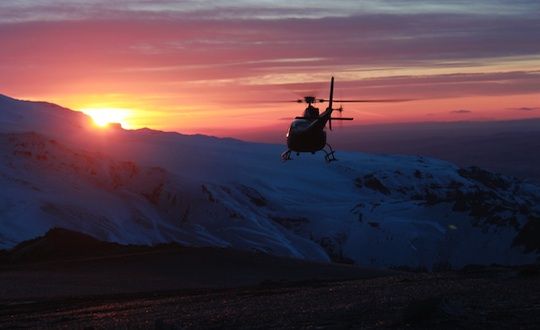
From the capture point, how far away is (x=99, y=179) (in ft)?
383

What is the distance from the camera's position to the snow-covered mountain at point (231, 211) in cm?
9625

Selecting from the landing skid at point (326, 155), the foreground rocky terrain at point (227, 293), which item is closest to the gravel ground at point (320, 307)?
the foreground rocky terrain at point (227, 293)

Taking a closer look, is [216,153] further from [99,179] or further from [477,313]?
[477,313]

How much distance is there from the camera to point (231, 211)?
114 metres

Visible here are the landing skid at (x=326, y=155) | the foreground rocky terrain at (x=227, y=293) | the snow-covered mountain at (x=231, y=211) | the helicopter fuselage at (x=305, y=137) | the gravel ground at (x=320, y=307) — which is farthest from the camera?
the snow-covered mountain at (x=231, y=211)

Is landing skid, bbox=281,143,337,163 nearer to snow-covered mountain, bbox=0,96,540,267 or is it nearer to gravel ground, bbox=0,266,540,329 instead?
gravel ground, bbox=0,266,540,329

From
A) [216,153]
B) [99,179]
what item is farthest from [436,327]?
[216,153]

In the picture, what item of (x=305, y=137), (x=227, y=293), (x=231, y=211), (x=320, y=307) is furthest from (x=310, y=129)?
(x=231, y=211)

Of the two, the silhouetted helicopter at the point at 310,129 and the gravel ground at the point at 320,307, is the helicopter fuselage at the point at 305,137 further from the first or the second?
the gravel ground at the point at 320,307

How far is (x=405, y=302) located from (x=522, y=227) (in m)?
74.5

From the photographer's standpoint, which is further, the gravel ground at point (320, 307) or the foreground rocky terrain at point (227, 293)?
the foreground rocky terrain at point (227, 293)

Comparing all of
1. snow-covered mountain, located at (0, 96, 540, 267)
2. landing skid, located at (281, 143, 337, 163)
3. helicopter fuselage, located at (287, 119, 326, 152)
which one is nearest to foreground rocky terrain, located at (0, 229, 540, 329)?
landing skid, located at (281, 143, 337, 163)

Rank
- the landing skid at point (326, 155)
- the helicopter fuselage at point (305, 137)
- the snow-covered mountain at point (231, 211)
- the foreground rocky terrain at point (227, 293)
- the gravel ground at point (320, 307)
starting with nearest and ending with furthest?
the gravel ground at point (320, 307)
the foreground rocky terrain at point (227, 293)
the landing skid at point (326, 155)
the helicopter fuselage at point (305, 137)
the snow-covered mountain at point (231, 211)

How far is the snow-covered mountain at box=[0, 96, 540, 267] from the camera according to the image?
9625 centimetres
